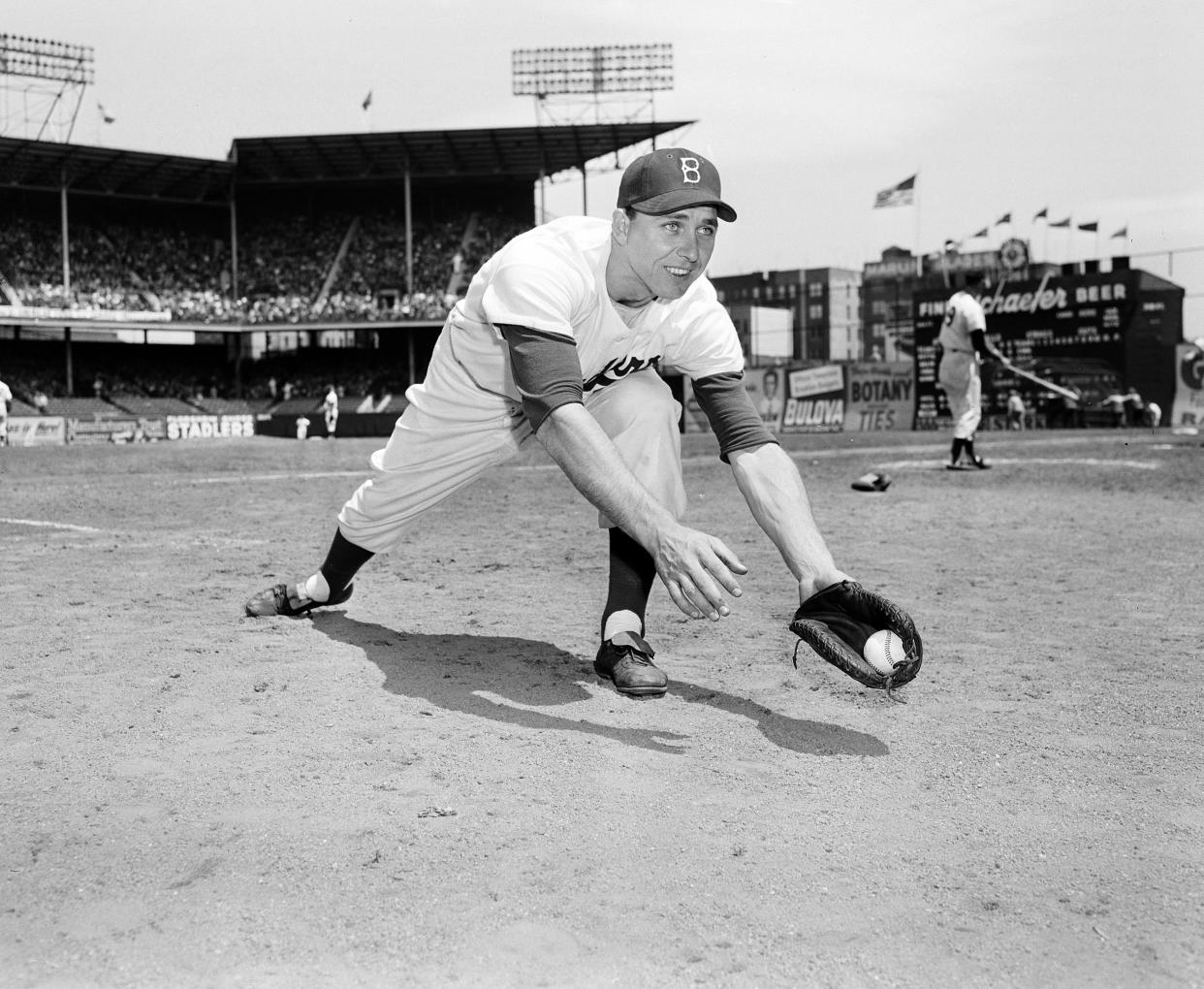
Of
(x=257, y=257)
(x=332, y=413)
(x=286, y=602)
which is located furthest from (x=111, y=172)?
(x=286, y=602)

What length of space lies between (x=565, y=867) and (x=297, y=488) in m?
9.59

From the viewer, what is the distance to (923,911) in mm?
1905

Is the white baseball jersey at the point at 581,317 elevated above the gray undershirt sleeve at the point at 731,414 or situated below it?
above

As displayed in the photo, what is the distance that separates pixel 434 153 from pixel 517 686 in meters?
43.6

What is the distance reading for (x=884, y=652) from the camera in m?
2.80

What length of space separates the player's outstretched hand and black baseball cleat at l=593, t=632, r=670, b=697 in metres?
0.69

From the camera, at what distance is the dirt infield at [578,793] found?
69.9 inches

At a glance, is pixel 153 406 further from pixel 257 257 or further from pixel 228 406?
pixel 257 257

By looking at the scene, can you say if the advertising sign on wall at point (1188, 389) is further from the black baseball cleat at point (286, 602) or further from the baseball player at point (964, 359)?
the black baseball cleat at point (286, 602)

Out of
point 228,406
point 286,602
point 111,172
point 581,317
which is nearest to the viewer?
point 581,317

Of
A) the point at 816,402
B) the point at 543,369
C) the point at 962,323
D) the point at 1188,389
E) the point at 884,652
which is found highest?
the point at 962,323

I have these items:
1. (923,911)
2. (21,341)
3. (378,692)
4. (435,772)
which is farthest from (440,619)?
(21,341)

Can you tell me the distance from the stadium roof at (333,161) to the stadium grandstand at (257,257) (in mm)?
78

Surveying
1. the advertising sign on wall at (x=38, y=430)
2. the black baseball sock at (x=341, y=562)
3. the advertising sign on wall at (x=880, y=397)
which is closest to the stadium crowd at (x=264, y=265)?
the advertising sign on wall at (x=38, y=430)
